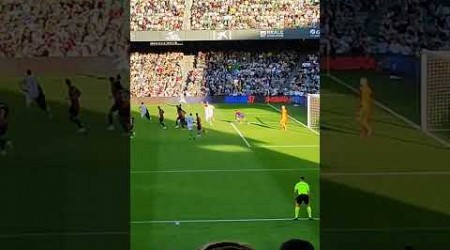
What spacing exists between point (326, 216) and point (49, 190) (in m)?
1.86

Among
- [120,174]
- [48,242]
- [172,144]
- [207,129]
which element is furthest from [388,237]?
[207,129]

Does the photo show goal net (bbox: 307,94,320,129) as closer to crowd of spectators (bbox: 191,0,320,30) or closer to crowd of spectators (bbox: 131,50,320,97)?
crowd of spectators (bbox: 131,50,320,97)

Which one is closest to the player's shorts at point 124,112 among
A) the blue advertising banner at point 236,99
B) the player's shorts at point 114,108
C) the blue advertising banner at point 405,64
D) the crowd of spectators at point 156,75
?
the player's shorts at point 114,108

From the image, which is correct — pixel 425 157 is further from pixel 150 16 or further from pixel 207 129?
pixel 207 129

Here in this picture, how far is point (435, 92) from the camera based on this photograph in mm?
5094


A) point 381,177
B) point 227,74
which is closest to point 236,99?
point 227,74

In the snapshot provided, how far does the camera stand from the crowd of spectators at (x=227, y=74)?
10.3 meters

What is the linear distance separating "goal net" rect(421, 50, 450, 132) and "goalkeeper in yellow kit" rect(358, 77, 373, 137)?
0.37 meters

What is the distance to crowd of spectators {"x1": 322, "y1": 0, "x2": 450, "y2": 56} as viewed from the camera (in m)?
5.22

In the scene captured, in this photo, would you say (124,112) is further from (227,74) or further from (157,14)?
(227,74)

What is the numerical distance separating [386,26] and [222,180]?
15.8 feet

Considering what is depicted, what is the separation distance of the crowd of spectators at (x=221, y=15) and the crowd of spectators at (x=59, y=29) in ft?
13.7

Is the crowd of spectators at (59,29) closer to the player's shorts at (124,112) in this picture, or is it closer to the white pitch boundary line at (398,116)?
the player's shorts at (124,112)

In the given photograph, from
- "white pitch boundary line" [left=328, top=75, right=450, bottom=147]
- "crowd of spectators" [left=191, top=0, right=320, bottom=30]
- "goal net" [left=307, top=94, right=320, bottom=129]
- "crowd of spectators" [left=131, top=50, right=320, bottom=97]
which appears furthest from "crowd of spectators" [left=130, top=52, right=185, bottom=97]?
"white pitch boundary line" [left=328, top=75, right=450, bottom=147]
